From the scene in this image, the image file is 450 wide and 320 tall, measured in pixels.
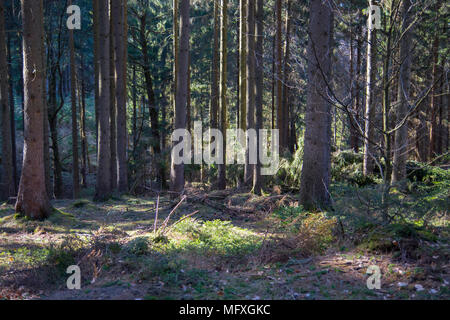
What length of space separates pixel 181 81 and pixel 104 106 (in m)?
4.02

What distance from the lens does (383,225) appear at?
19.5ft

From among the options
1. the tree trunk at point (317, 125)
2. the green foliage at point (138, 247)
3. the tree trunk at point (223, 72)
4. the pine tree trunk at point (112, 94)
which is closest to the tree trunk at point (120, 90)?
the pine tree trunk at point (112, 94)

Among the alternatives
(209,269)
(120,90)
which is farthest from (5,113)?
(209,269)

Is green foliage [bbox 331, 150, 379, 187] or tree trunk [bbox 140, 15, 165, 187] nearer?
green foliage [bbox 331, 150, 379, 187]

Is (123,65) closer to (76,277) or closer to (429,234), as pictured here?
(76,277)

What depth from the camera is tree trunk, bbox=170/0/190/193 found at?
13102mm

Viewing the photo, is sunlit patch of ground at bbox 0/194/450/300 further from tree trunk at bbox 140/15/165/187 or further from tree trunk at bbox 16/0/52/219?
tree trunk at bbox 140/15/165/187

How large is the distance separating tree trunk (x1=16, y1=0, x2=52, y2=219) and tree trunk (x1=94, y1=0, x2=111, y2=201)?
4.62m

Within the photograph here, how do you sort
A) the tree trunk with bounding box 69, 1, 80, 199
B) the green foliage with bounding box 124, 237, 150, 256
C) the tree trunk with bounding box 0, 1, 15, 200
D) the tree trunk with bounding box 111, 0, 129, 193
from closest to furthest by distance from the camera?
the green foliage with bounding box 124, 237, 150, 256, the tree trunk with bounding box 0, 1, 15, 200, the tree trunk with bounding box 111, 0, 129, 193, the tree trunk with bounding box 69, 1, 80, 199

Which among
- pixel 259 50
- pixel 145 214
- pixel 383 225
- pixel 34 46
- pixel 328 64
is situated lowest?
pixel 145 214

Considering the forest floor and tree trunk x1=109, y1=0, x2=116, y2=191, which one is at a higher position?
tree trunk x1=109, y1=0, x2=116, y2=191

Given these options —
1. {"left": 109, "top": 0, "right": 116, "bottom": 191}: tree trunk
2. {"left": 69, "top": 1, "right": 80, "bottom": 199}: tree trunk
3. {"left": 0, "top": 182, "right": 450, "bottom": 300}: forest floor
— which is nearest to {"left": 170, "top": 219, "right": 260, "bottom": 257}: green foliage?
{"left": 0, "top": 182, "right": 450, "bottom": 300}: forest floor

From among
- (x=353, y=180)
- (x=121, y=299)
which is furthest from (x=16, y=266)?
(x=353, y=180)
